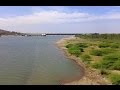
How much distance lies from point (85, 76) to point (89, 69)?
1056mm

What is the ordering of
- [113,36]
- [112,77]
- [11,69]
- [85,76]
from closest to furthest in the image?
[112,77]
[85,76]
[11,69]
[113,36]

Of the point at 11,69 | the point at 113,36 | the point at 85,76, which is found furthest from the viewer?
the point at 113,36

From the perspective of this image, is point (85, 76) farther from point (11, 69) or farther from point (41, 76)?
point (11, 69)
